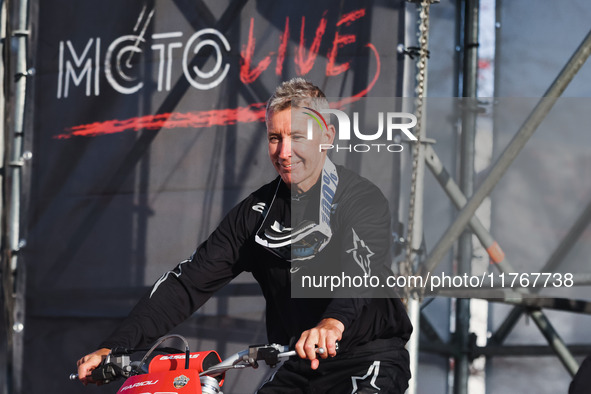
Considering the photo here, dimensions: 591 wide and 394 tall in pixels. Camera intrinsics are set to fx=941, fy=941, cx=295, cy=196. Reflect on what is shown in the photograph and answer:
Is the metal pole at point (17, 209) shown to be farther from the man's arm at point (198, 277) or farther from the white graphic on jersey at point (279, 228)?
the white graphic on jersey at point (279, 228)

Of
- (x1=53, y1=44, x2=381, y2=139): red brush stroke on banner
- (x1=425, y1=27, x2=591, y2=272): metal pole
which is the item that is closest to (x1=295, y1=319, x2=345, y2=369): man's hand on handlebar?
(x1=425, y1=27, x2=591, y2=272): metal pole

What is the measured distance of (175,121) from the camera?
187 inches

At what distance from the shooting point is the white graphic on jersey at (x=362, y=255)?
110 inches

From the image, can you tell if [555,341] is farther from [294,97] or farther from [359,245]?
[294,97]

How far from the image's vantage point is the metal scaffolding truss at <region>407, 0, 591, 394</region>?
3977mm

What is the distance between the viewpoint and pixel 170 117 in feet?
15.6

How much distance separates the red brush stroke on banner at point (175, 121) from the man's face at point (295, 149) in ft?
5.17

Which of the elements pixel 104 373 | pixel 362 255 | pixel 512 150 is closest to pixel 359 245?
pixel 362 255

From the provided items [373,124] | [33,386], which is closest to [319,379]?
[373,124]

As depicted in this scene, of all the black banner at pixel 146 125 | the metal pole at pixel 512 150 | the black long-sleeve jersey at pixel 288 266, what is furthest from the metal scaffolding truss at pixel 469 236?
the black long-sleeve jersey at pixel 288 266

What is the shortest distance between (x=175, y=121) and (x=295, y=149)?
1.92 m

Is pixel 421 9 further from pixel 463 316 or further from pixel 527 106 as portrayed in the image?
pixel 463 316

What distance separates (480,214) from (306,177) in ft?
5.13

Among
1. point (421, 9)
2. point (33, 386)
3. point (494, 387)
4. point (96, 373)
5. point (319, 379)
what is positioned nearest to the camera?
point (96, 373)
